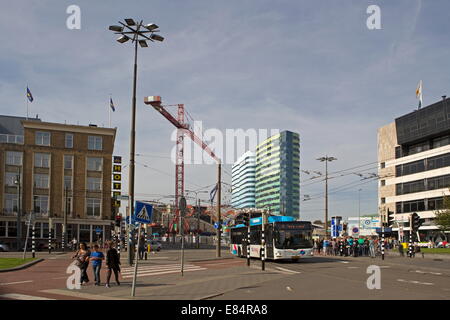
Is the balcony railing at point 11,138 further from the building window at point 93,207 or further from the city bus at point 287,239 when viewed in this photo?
the city bus at point 287,239

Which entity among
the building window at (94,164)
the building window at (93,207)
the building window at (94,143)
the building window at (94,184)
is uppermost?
the building window at (94,143)

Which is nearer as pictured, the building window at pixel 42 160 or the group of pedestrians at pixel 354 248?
the group of pedestrians at pixel 354 248

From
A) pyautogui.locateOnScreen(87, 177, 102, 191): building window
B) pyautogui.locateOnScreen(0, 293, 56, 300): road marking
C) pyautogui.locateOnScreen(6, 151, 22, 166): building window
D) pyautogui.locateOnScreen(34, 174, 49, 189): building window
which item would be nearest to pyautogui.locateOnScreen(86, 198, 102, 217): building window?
pyautogui.locateOnScreen(87, 177, 102, 191): building window

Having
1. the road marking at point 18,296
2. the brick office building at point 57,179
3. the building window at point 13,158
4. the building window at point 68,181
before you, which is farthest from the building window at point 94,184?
the road marking at point 18,296

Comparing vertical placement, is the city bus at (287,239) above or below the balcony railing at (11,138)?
below

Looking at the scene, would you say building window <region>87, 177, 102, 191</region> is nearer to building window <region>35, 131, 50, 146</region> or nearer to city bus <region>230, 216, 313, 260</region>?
building window <region>35, 131, 50, 146</region>

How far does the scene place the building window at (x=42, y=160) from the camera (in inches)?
2704

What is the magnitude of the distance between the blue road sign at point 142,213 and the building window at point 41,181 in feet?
184

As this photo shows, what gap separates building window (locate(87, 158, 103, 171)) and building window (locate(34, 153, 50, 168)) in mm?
5369

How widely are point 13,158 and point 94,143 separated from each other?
10.7 meters
